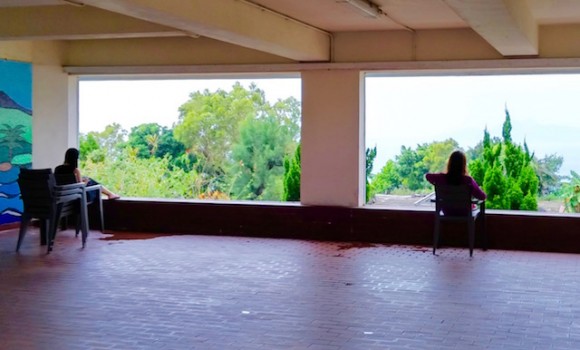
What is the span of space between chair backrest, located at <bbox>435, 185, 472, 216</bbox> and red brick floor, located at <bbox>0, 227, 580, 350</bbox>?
1.80 feet

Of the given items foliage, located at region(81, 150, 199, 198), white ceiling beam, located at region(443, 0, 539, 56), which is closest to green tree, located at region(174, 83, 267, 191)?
foliage, located at region(81, 150, 199, 198)

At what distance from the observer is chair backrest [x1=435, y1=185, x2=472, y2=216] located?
30.2ft

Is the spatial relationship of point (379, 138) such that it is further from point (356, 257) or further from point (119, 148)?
point (119, 148)

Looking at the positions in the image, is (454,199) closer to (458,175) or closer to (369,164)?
(458,175)

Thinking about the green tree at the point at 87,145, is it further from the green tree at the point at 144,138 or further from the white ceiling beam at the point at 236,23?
the white ceiling beam at the point at 236,23

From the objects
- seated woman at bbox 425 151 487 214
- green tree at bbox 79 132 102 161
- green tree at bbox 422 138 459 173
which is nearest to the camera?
seated woman at bbox 425 151 487 214

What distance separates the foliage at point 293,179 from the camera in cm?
1125

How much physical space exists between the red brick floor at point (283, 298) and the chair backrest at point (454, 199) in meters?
0.55

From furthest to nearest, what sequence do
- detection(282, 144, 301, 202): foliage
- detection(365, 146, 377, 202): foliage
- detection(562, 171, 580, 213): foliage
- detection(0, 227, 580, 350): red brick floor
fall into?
detection(282, 144, 301, 202): foliage → detection(365, 146, 377, 202): foliage → detection(562, 171, 580, 213): foliage → detection(0, 227, 580, 350): red brick floor

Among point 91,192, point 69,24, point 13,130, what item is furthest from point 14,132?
point 69,24

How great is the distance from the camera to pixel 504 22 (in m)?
7.06

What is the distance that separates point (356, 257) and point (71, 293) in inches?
137

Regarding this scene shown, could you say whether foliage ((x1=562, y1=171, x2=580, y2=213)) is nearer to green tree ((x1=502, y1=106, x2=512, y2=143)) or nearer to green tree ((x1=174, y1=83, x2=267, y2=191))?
green tree ((x1=502, y1=106, x2=512, y2=143))

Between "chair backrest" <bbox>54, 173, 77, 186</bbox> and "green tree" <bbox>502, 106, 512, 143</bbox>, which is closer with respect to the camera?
"chair backrest" <bbox>54, 173, 77, 186</bbox>
